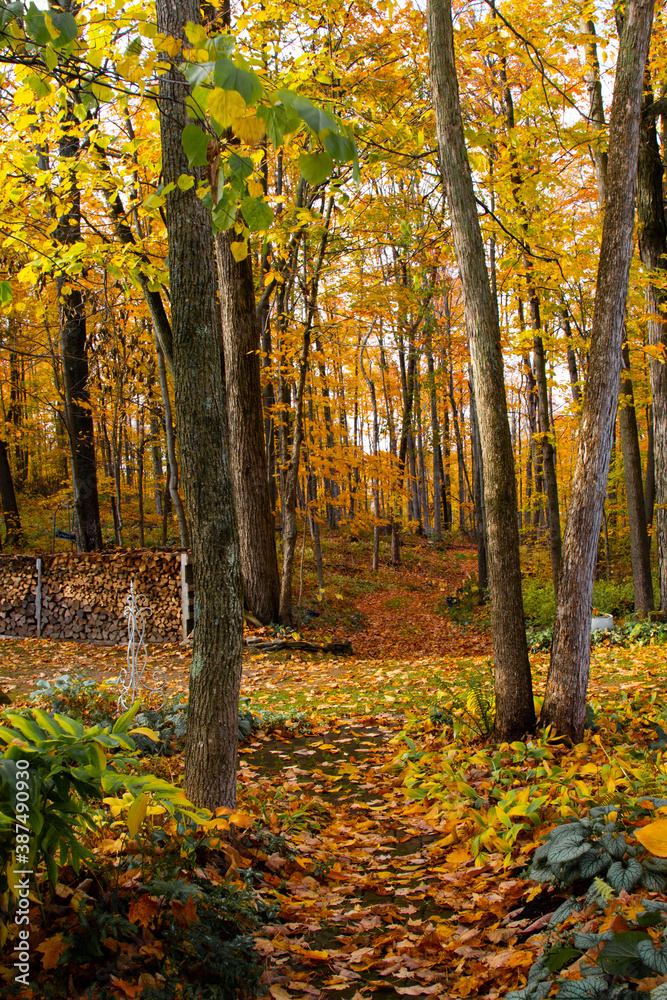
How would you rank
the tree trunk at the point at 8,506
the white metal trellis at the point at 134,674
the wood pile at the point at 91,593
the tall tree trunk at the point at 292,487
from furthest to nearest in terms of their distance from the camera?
the tree trunk at the point at 8,506 → the wood pile at the point at 91,593 → the tall tree trunk at the point at 292,487 → the white metal trellis at the point at 134,674

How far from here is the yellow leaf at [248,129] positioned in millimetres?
1782

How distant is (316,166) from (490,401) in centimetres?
299

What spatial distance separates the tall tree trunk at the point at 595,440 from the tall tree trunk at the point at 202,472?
248cm

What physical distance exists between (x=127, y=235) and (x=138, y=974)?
31.3 ft

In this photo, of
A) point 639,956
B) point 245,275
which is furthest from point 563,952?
point 245,275

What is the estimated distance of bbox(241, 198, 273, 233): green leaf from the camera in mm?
2096

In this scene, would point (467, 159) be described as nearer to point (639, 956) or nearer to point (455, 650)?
point (639, 956)

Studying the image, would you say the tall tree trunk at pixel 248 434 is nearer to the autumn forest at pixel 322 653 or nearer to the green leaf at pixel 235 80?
the autumn forest at pixel 322 653

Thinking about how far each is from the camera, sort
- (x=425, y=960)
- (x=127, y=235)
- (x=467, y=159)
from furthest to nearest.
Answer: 1. (x=127, y=235)
2. (x=467, y=159)
3. (x=425, y=960)

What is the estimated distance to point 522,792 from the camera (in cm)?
335

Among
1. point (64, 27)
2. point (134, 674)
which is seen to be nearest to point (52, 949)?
point (64, 27)

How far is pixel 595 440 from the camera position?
14.1ft

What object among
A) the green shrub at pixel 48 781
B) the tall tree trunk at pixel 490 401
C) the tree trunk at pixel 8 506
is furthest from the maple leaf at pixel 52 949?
the tree trunk at pixel 8 506

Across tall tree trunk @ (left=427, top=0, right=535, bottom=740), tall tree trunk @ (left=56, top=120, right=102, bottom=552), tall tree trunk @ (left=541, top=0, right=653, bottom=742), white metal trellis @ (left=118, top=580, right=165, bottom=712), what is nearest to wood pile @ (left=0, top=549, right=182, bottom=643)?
white metal trellis @ (left=118, top=580, right=165, bottom=712)
